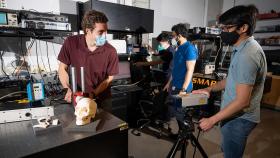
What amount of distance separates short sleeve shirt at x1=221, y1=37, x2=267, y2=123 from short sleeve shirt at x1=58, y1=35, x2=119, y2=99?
3.29 ft

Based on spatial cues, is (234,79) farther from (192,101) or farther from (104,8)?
(104,8)

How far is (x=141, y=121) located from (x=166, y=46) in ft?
5.12

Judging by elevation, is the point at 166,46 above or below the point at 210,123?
above

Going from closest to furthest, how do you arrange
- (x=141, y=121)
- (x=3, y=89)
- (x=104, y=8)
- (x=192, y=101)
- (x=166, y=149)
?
(x=192, y=101) < (x=3, y=89) < (x=166, y=149) < (x=104, y=8) < (x=141, y=121)

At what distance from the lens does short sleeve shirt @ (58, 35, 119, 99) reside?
1.57 metres

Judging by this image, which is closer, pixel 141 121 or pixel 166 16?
pixel 141 121

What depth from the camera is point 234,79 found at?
1.11m

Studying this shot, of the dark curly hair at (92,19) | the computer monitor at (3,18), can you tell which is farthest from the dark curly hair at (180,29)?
the computer monitor at (3,18)

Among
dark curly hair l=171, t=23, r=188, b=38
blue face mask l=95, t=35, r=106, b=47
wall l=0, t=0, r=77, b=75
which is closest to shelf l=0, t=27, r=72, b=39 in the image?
wall l=0, t=0, r=77, b=75

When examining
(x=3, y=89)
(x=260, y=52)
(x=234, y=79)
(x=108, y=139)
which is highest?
(x=260, y=52)

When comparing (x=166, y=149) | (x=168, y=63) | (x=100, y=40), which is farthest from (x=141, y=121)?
(x=100, y=40)

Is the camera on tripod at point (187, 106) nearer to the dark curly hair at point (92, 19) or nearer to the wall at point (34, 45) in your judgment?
the dark curly hair at point (92, 19)

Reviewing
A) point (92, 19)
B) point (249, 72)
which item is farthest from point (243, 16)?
point (92, 19)

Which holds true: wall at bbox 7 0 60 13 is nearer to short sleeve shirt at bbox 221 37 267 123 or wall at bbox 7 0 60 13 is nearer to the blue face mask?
the blue face mask
